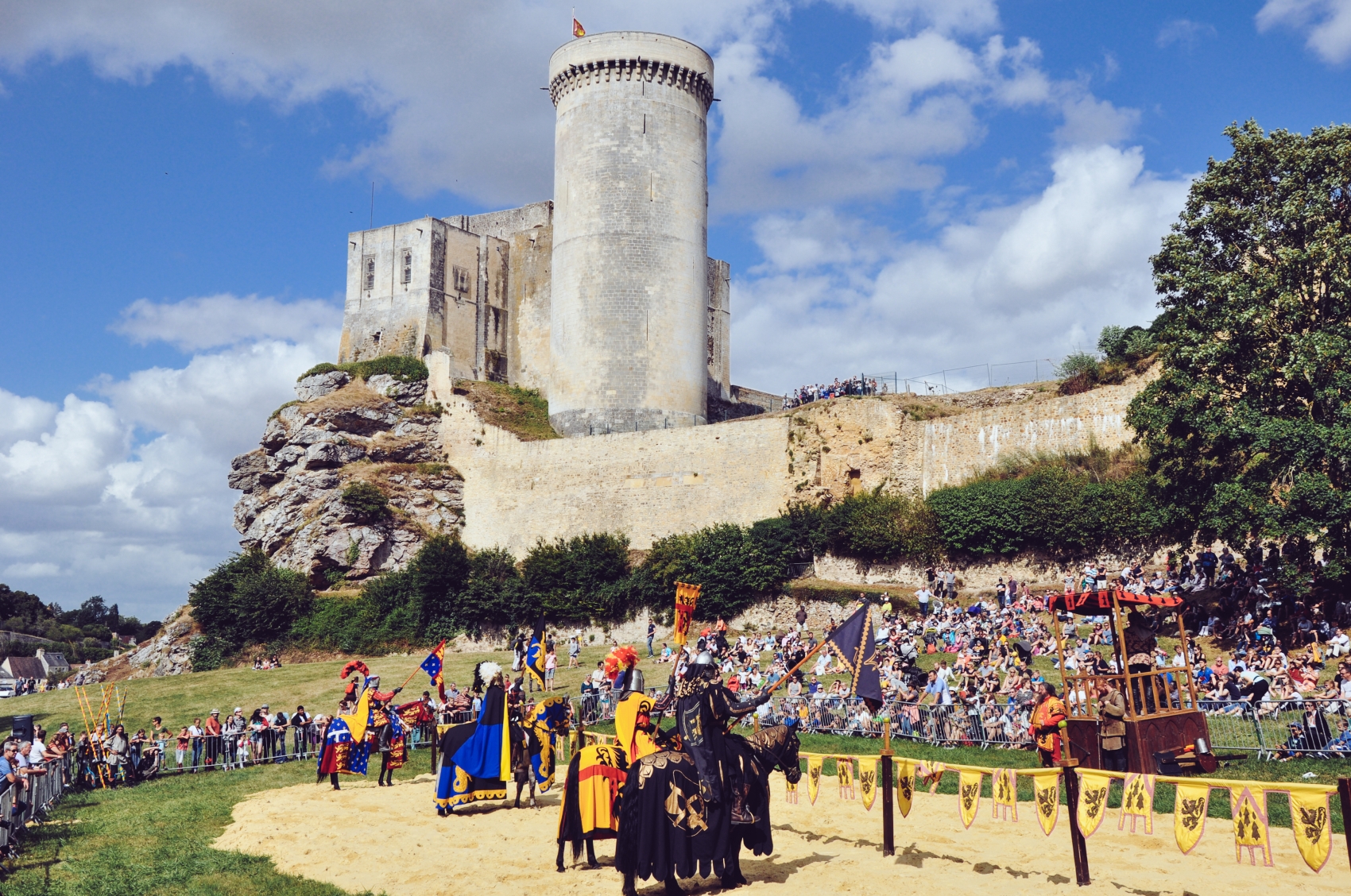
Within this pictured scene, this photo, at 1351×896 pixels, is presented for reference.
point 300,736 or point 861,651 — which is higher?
point 861,651

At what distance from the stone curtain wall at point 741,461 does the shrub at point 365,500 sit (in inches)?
145

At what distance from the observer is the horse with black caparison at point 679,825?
9508 millimetres

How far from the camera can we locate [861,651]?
35.2 ft

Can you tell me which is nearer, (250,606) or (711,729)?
(711,729)

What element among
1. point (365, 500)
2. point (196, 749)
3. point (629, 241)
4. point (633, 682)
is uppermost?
point (629, 241)

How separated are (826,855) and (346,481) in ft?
130

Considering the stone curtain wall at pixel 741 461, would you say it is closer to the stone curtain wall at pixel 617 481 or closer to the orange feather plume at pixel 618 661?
the stone curtain wall at pixel 617 481

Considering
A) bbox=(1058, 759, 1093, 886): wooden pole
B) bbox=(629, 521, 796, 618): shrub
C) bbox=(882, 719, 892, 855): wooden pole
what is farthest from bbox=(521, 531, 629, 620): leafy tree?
bbox=(1058, 759, 1093, 886): wooden pole

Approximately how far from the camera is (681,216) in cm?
4841

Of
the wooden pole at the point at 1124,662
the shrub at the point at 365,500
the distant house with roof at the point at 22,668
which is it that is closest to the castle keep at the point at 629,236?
the shrub at the point at 365,500

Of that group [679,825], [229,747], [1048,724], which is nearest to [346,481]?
[229,747]

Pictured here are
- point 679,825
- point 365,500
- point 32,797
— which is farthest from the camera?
point 365,500

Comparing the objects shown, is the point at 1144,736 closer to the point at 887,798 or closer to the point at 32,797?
the point at 887,798

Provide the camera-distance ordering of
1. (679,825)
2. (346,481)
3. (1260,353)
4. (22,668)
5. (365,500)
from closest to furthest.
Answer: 1. (679,825)
2. (1260,353)
3. (365,500)
4. (346,481)
5. (22,668)
